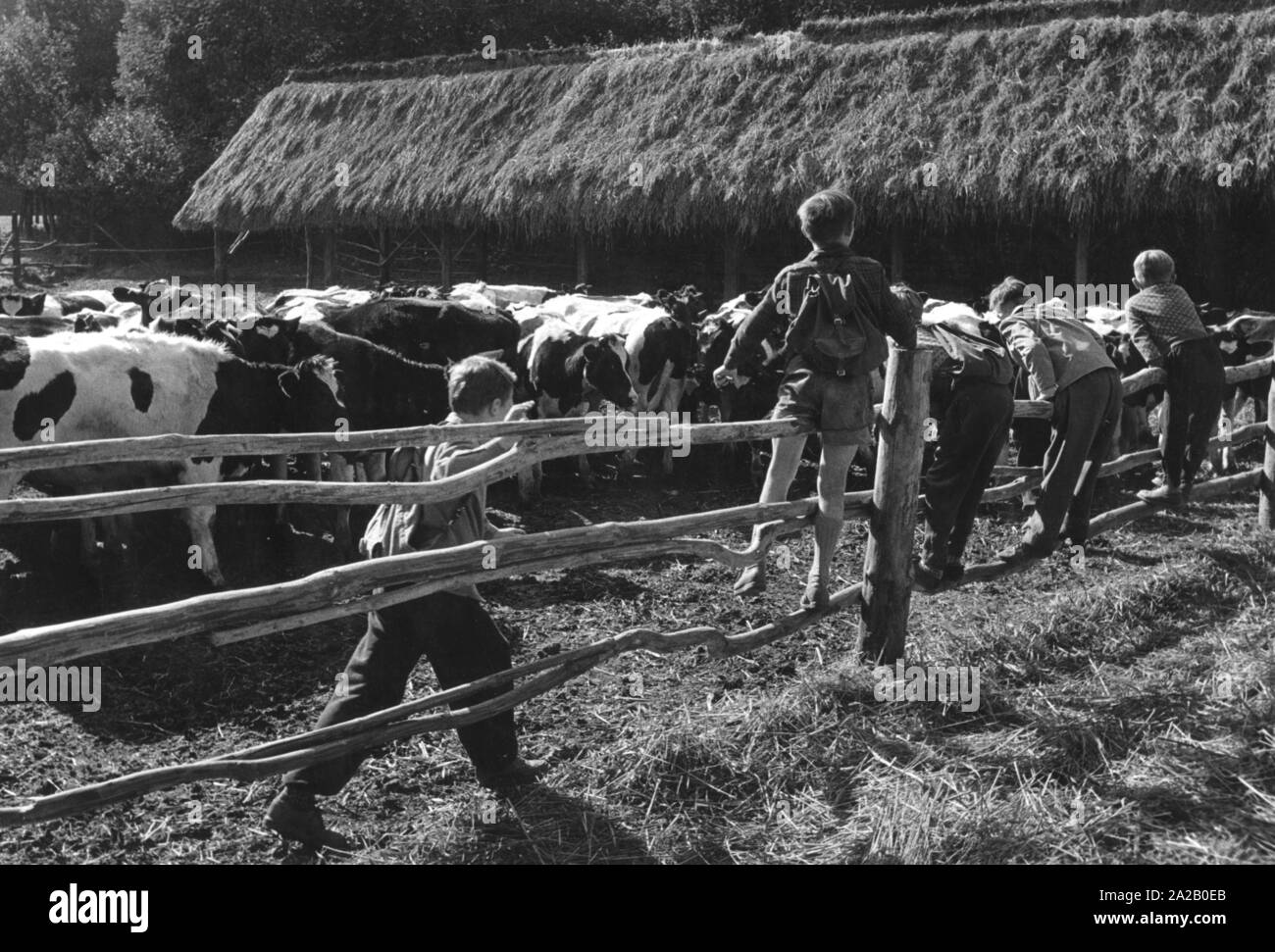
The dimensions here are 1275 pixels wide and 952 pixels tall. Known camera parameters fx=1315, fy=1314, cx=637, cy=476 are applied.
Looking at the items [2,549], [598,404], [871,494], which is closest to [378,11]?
[598,404]

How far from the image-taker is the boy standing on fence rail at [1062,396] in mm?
6105

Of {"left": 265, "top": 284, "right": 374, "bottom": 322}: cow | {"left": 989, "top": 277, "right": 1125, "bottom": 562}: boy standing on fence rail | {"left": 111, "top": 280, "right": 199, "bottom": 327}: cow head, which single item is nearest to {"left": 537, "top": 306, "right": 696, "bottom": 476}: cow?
{"left": 265, "top": 284, "right": 374, "bottom": 322}: cow

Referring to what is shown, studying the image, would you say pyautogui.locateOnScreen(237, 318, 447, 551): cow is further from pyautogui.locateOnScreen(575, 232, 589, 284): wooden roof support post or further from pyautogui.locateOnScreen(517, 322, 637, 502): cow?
pyautogui.locateOnScreen(575, 232, 589, 284): wooden roof support post

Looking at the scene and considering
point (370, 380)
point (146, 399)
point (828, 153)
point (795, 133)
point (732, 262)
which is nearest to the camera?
point (146, 399)

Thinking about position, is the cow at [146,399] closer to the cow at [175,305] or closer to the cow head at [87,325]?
the cow at [175,305]

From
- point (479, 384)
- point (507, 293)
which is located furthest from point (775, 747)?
point (507, 293)

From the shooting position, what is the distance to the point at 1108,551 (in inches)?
317

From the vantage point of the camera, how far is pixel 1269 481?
824 cm

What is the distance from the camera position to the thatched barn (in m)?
14.1

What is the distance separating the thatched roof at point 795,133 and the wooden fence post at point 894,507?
31.3ft

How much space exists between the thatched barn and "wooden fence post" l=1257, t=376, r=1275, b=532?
18.7 ft

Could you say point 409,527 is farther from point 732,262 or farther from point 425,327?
point 732,262

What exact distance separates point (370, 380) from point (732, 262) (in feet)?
Result: 31.4
